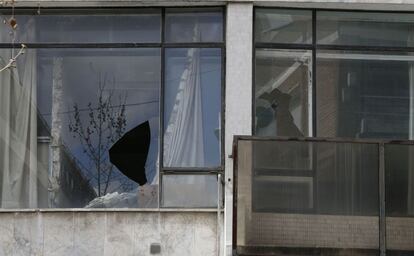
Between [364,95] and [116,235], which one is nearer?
[116,235]

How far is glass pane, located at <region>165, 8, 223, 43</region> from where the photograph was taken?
13.7 m

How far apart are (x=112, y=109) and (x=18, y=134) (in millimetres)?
1480

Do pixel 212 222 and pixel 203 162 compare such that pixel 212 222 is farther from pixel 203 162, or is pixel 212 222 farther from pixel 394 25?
pixel 394 25

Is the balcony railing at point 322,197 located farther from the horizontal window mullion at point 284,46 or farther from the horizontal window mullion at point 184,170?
the horizontal window mullion at point 284,46

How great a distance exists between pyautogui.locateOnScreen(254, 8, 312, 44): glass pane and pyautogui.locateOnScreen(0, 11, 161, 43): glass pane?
5.15 feet

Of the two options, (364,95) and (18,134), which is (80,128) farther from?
(364,95)

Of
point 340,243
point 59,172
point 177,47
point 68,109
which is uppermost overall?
point 177,47

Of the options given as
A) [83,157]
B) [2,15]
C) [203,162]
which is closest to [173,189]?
[203,162]

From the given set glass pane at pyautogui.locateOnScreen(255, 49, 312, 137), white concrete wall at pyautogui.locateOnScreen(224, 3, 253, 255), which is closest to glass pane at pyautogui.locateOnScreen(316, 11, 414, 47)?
glass pane at pyautogui.locateOnScreen(255, 49, 312, 137)

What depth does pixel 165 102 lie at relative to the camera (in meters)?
13.5

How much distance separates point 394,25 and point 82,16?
4.84m

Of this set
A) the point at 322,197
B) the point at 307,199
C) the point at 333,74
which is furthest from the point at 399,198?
Answer: the point at 333,74

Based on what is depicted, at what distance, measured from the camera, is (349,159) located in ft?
40.9

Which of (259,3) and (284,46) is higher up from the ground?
(259,3)
